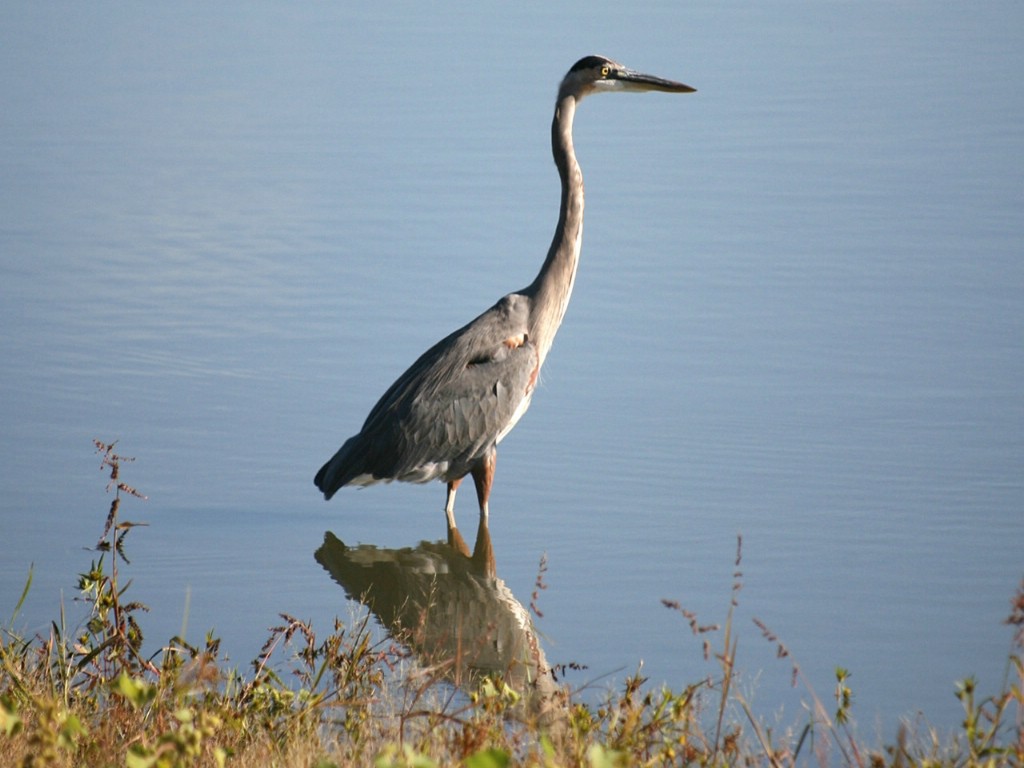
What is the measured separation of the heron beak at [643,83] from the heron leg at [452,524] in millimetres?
2049

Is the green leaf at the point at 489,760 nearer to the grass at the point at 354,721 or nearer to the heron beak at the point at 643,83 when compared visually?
the grass at the point at 354,721

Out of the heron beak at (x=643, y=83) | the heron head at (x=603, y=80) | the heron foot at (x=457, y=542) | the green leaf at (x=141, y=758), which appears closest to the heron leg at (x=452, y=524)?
the heron foot at (x=457, y=542)

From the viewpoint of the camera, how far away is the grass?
11.2ft

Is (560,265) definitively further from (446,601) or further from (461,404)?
(446,601)

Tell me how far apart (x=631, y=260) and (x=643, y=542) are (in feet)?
12.8

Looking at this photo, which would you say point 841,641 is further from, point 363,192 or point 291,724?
point 363,192

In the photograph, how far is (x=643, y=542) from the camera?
679cm

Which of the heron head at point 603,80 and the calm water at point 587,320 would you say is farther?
the heron head at point 603,80

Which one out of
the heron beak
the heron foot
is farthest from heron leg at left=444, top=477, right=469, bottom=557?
the heron beak

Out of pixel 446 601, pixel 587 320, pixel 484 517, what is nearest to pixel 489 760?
pixel 446 601

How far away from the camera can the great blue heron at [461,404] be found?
7273mm

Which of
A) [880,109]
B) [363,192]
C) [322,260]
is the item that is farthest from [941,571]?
[880,109]

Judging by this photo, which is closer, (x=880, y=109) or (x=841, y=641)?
(x=841, y=641)

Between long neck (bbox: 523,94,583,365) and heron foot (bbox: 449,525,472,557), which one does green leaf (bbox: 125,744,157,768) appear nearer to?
heron foot (bbox: 449,525,472,557)
